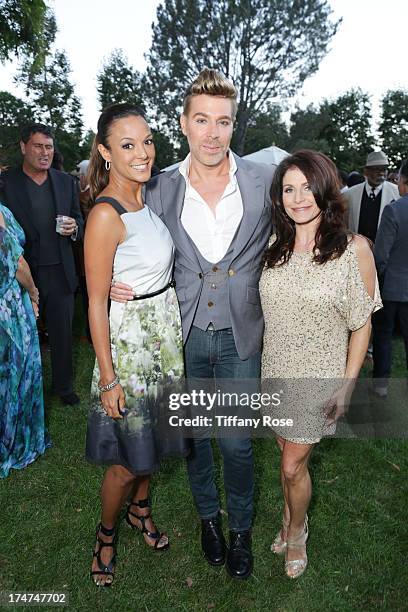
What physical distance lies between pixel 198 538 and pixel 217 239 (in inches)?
66.5

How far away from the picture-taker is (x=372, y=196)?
6172 millimetres

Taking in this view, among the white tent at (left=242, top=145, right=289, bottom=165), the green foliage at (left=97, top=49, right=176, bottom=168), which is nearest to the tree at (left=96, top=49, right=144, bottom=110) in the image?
the green foliage at (left=97, top=49, right=176, bottom=168)

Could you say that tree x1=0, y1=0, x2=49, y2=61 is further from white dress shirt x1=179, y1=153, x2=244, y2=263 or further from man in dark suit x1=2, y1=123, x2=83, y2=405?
white dress shirt x1=179, y1=153, x2=244, y2=263

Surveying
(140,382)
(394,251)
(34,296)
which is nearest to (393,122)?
(394,251)

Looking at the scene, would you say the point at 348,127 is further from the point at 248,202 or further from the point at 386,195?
the point at 248,202

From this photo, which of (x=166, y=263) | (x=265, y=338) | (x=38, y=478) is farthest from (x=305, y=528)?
(x=38, y=478)

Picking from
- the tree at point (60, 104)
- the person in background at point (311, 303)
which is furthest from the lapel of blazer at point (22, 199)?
the tree at point (60, 104)

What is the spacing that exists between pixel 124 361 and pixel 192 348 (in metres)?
0.36

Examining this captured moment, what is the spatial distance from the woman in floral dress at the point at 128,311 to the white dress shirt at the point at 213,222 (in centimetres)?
17

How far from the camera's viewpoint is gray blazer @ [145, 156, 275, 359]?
2.24m

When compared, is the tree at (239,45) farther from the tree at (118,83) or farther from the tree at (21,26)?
the tree at (21,26)

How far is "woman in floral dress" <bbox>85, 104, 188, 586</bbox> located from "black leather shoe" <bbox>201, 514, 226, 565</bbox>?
63 cm

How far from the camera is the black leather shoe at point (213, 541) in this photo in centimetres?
253

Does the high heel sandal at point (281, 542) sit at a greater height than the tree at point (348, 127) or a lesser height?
lesser
